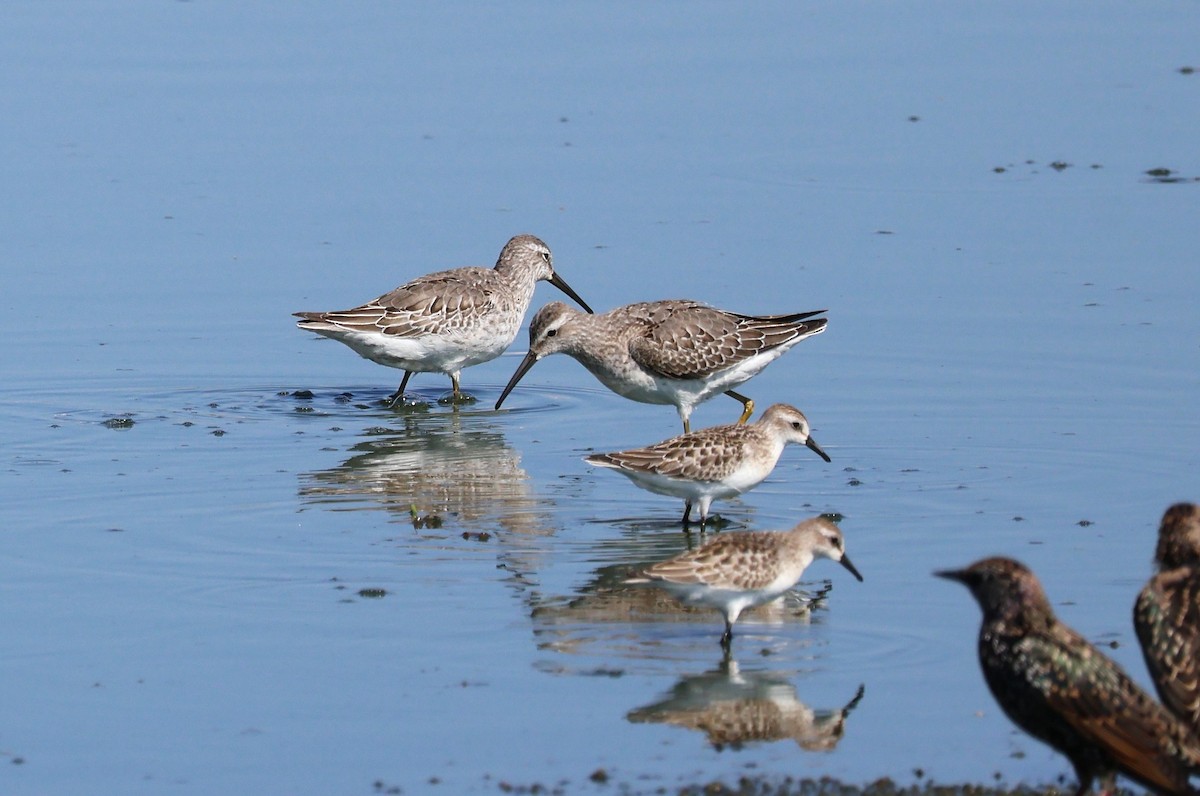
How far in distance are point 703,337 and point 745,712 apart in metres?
5.65

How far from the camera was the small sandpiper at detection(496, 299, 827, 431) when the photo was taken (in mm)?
13906

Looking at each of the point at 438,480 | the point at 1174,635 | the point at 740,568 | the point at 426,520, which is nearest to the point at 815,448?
the point at 426,520

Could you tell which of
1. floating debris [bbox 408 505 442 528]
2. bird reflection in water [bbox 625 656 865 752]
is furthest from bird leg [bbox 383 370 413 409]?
bird reflection in water [bbox 625 656 865 752]

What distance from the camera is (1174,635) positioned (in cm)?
757

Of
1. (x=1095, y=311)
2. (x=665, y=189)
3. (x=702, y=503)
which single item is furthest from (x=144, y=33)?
(x=702, y=503)

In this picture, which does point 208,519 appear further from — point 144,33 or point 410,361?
point 144,33

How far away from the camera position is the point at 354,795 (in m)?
7.79

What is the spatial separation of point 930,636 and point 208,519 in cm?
449

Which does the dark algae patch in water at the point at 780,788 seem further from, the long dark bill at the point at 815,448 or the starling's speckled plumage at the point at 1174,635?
the long dark bill at the point at 815,448

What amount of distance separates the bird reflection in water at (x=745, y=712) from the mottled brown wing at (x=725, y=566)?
45 centimetres

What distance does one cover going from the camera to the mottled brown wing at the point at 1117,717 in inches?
273

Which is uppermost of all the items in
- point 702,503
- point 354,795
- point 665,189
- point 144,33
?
point 144,33

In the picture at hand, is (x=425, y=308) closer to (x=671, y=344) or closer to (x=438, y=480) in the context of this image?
(x=671, y=344)

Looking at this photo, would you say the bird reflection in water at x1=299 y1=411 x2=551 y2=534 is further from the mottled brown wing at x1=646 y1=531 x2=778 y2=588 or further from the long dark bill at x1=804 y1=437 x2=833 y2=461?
the mottled brown wing at x1=646 y1=531 x2=778 y2=588
